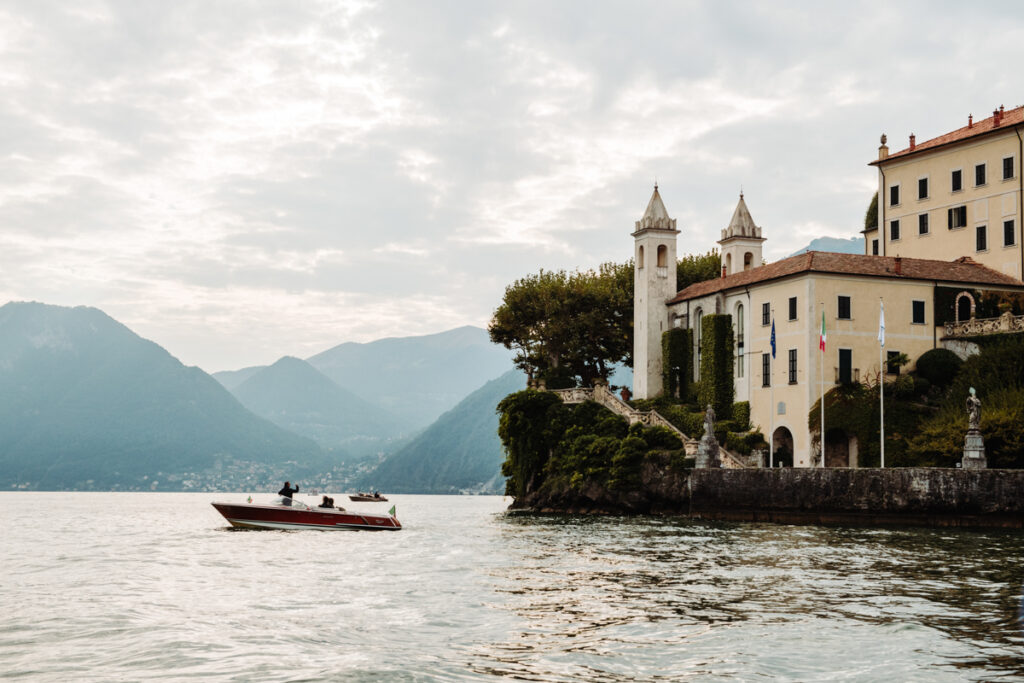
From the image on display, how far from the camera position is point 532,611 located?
74.4 feet

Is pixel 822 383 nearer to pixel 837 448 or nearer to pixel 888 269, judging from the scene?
pixel 837 448

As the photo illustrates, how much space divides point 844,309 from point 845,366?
338 centimetres

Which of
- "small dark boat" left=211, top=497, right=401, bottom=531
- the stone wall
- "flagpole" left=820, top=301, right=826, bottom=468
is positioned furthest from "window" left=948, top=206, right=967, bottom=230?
"small dark boat" left=211, top=497, right=401, bottom=531

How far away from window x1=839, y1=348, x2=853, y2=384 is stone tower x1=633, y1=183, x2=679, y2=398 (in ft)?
59.4

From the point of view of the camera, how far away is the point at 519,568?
106ft

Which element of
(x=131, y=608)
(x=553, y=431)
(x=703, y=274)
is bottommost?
(x=131, y=608)

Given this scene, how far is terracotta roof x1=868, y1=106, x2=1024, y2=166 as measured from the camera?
67.3 meters

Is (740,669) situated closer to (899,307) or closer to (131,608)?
(131,608)

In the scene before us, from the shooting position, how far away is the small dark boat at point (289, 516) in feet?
167

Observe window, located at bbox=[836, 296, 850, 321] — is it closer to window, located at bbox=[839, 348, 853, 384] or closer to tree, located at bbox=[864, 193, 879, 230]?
window, located at bbox=[839, 348, 853, 384]

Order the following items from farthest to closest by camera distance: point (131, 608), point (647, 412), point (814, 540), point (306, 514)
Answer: point (647, 412) → point (306, 514) → point (814, 540) → point (131, 608)

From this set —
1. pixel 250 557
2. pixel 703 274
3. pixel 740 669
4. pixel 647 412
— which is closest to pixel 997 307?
pixel 647 412

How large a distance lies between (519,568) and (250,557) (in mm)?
10448

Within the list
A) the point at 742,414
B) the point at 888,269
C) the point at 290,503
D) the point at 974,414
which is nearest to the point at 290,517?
the point at 290,503
